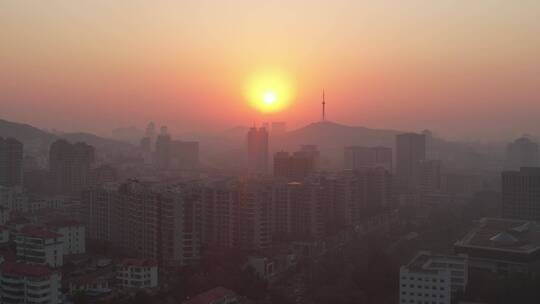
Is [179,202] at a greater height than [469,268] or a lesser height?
greater

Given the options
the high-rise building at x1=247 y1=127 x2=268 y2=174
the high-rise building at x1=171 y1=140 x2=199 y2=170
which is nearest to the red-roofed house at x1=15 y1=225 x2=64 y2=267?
the high-rise building at x1=247 y1=127 x2=268 y2=174

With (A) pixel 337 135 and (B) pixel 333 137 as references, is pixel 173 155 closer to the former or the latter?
(B) pixel 333 137

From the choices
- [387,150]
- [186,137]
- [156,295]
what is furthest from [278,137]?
[156,295]

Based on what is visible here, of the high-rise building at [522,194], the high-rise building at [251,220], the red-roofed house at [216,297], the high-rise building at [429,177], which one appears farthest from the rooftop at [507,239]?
the high-rise building at [429,177]

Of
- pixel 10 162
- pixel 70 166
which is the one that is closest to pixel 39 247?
pixel 70 166

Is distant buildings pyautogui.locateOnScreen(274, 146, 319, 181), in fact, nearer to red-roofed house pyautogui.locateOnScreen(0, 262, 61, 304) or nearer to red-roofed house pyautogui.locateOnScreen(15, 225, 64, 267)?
red-roofed house pyautogui.locateOnScreen(15, 225, 64, 267)

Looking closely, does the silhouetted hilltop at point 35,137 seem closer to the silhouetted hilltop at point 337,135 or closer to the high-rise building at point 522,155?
the silhouetted hilltop at point 337,135

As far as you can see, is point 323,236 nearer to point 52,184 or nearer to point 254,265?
point 254,265
